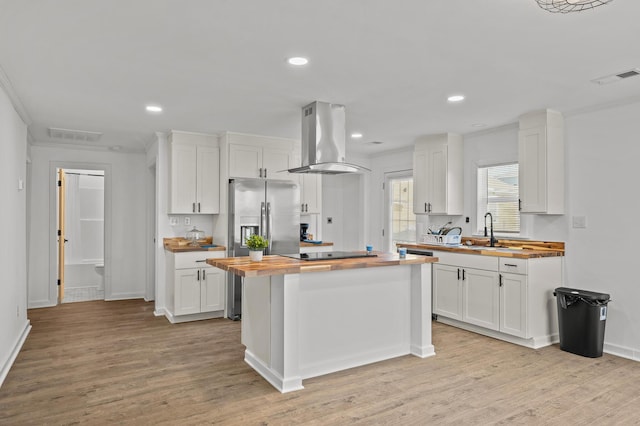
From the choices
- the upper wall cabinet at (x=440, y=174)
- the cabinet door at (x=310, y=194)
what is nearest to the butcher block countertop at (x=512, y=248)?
the upper wall cabinet at (x=440, y=174)

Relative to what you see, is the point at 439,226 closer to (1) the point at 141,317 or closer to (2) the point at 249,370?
(2) the point at 249,370

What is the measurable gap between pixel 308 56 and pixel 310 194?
3.25 metres

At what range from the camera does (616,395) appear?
2990mm

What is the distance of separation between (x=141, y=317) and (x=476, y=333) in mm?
4035

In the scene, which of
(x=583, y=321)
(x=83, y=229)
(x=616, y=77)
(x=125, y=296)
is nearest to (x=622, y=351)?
(x=583, y=321)

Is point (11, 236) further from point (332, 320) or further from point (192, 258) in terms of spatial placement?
point (332, 320)

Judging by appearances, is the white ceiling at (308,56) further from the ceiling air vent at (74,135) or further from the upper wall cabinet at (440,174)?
the upper wall cabinet at (440,174)

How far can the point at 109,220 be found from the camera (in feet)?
21.1

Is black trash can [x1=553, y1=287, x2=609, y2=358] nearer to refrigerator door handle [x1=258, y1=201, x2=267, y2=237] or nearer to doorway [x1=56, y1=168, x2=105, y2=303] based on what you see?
refrigerator door handle [x1=258, y1=201, x2=267, y2=237]

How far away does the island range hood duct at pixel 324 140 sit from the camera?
13.0ft

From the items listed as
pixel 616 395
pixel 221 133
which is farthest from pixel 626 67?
pixel 221 133

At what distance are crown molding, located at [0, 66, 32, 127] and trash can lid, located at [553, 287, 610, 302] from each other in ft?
16.6

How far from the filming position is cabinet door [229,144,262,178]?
5348 mm

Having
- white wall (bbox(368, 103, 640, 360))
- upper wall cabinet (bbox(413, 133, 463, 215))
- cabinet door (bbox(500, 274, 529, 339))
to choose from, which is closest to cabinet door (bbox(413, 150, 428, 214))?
upper wall cabinet (bbox(413, 133, 463, 215))
